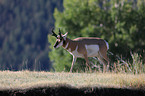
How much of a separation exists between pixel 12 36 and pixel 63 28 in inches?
4488

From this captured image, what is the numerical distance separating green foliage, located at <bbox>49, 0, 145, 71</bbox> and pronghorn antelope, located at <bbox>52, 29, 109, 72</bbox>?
30.8 ft

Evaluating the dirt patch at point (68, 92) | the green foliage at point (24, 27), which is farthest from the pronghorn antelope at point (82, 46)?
the green foliage at point (24, 27)

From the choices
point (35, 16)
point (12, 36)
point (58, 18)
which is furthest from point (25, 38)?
point (58, 18)

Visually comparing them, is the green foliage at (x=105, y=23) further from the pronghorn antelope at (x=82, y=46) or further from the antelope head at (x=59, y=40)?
the antelope head at (x=59, y=40)

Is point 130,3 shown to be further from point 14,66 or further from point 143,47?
Result: point 14,66

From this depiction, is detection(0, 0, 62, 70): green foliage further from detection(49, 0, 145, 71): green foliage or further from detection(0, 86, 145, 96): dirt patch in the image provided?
detection(0, 86, 145, 96): dirt patch

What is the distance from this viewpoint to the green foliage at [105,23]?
21.2m

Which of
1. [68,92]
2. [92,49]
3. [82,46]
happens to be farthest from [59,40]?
[68,92]

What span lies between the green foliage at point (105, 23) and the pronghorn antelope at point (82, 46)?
9.39m

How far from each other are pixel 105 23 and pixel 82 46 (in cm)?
1327

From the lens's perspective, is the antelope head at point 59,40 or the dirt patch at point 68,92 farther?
the antelope head at point 59,40

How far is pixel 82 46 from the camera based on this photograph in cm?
1036

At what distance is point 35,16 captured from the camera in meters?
143

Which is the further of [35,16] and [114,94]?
[35,16]
